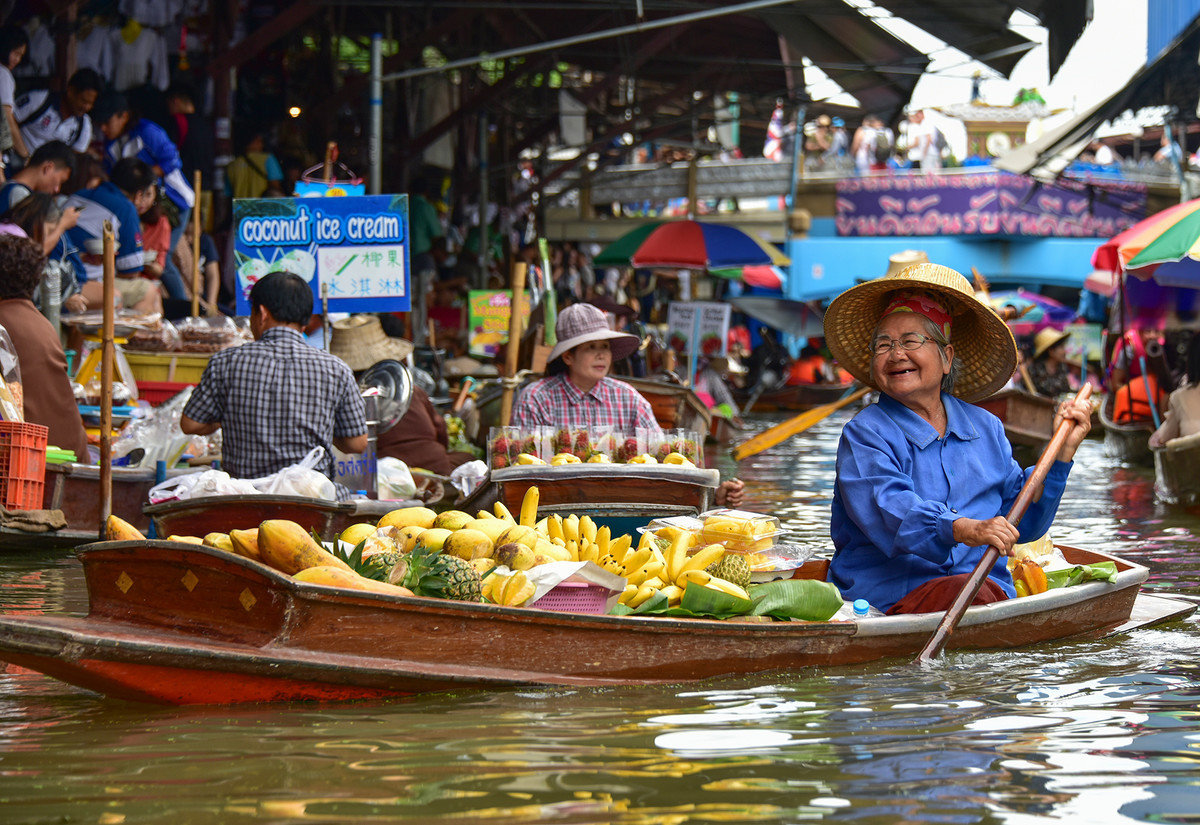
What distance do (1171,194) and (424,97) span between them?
17.4 meters

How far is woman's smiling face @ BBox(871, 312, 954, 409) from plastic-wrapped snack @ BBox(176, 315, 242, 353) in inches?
210

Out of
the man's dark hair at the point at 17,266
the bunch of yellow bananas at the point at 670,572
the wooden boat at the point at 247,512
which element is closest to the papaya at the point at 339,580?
the bunch of yellow bananas at the point at 670,572

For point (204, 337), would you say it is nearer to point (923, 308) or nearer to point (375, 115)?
point (375, 115)

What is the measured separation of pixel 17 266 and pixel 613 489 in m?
2.99

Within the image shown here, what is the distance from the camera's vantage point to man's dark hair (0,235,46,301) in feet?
21.0

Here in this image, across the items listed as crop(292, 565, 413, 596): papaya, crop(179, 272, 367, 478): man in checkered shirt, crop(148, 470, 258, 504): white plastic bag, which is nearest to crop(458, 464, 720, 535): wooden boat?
crop(179, 272, 367, 478): man in checkered shirt

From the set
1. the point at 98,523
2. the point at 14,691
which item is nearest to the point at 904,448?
the point at 14,691

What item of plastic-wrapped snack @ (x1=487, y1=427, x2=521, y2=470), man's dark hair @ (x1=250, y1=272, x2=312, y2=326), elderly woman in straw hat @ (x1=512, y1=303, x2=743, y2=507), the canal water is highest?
man's dark hair @ (x1=250, y1=272, x2=312, y2=326)

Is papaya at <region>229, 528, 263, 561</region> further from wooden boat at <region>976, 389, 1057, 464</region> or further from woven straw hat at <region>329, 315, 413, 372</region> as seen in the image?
wooden boat at <region>976, 389, 1057, 464</region>

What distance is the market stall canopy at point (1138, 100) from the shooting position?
1197 cm

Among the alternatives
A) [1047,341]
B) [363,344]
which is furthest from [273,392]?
[1047,341]

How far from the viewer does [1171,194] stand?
26.7 meters

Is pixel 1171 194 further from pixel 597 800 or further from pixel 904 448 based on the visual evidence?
pixel 597 800

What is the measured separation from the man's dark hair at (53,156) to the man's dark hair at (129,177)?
1.26 meters
